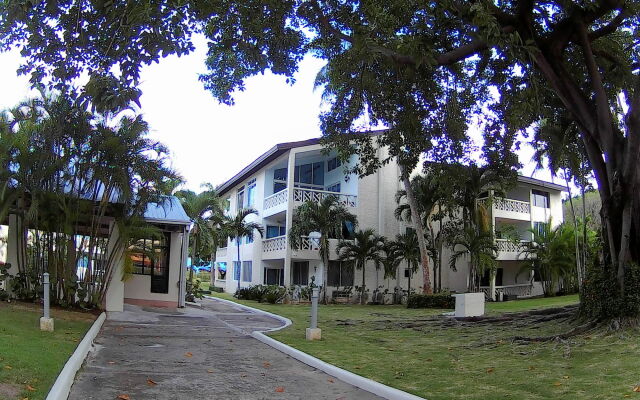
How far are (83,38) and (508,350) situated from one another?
30.7 feet

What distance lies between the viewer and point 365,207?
30.5m

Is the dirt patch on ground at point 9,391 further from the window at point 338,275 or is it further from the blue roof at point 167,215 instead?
the window at point 338,275

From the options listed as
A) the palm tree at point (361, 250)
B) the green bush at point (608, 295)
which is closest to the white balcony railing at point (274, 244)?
the palm tree at point (361, 250)

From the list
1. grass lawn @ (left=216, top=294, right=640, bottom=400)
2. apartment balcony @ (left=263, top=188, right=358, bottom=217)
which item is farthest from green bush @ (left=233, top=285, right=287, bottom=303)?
grass lawn @ (left=216, top=294, right=640, bottom=400)

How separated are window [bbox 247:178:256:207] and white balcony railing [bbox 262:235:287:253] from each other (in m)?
4.26

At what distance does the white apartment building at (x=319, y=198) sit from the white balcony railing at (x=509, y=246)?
76mm

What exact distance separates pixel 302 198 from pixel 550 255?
50.2 ft

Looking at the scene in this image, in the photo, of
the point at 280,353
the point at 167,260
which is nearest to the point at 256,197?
the point at 167,260

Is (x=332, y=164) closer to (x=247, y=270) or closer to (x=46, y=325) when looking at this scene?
(x=247, y=270)

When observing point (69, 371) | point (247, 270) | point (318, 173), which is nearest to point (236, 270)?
point (247, 270)

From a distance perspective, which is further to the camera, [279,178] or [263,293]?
[279,178]

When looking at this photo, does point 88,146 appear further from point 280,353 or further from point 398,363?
point 398,363

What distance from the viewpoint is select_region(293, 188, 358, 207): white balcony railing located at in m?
28.9

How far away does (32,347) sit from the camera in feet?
25.2
